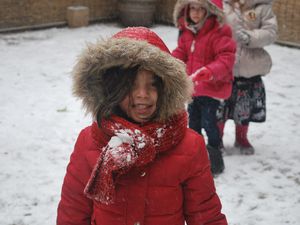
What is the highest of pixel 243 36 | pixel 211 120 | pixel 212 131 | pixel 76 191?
pixel 243 36

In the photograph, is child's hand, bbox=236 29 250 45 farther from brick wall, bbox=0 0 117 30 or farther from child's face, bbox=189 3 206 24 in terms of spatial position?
brick wall, bbox=0 0 117 30

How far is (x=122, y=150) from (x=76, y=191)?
312mm

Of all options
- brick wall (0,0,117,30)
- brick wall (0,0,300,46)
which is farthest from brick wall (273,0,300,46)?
brick wall (0,0,117,30)

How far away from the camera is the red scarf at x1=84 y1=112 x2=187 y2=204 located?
1547 millimetres

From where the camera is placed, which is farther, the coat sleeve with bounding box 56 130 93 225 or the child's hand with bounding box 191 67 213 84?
the child's hand with bounding box 191 67 213 84

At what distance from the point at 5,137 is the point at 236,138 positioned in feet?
7.16

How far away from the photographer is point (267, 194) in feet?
11.4

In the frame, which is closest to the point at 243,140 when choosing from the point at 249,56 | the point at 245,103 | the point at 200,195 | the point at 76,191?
the point at 245,103

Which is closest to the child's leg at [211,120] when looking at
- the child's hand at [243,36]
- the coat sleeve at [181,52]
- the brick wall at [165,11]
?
the coat sleeve at [181,52]

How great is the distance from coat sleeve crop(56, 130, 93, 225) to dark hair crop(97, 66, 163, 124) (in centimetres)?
18

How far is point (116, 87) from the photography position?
5.31 ft

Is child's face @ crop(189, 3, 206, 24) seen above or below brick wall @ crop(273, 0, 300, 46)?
above

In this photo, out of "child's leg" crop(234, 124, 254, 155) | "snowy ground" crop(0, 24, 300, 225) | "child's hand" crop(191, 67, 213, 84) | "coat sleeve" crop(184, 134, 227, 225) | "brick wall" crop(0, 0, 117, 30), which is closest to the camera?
"coat sleeve" crop(184, 134, 227, 225)

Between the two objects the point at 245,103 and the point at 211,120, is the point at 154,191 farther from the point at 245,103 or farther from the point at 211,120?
the point at 245,103
